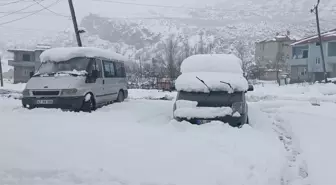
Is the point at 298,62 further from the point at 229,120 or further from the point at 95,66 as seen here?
the point at 229,120

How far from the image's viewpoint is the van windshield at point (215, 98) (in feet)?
24.3

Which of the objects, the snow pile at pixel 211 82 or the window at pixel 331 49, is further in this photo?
the window at pixel 331 49

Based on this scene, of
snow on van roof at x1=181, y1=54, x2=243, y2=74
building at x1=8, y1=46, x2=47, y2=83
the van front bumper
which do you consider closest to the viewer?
snow on van roof at x1=181, y1=54, x2=243, y2=74

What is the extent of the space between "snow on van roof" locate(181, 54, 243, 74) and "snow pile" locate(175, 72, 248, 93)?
1.09 feet

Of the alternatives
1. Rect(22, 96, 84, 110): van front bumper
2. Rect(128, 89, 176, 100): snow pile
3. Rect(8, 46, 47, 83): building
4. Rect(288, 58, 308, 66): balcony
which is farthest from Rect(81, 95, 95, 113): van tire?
Rect(8, 46, 47, 83): building

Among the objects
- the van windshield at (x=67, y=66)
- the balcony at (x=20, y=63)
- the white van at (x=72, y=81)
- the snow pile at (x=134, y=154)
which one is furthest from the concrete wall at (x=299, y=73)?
the balcony at (x=20, y=63)

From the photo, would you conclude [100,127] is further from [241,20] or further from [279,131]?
[241,20]

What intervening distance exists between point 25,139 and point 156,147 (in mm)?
2215

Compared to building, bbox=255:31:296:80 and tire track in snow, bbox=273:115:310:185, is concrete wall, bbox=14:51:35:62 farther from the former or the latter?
tire track in snow, bbox=273:115:310:185

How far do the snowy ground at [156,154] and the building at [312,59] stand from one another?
141 feet

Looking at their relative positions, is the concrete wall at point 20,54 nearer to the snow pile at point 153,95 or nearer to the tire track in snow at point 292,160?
the snow pile at point 153,95

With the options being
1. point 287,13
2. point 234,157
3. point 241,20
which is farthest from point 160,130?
point 287,13

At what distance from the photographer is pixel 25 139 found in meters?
5.40

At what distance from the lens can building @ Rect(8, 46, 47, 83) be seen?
2506 inches
